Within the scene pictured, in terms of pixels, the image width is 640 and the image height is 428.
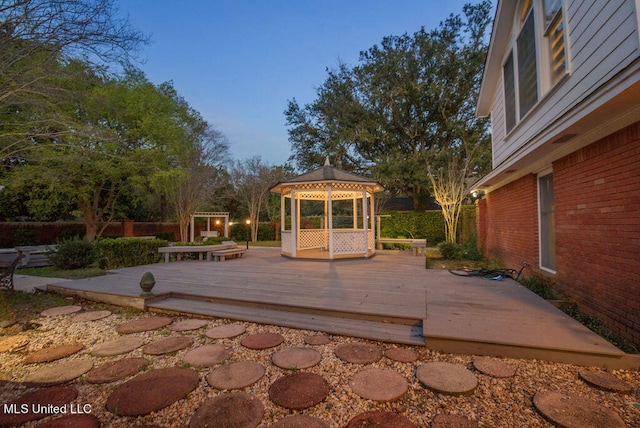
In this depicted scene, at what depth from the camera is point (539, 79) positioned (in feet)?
15.7

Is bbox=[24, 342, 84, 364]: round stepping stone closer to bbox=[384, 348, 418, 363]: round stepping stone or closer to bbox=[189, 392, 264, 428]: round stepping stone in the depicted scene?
bbox=[189, 392, 264, 428]: round stepping stone

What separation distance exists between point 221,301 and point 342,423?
3.07 metres

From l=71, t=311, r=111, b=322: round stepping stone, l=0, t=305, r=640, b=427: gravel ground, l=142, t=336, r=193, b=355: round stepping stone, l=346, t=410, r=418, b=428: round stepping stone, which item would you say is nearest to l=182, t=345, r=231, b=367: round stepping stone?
l=0, t=305, r=640, b=427: gravel ground

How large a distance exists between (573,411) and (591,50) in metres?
3.89

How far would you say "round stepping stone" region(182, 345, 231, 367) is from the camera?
2.79 meters

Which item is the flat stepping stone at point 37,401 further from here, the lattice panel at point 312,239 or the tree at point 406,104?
the tree at point 406,104

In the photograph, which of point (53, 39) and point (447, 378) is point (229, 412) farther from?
point (53, 39)

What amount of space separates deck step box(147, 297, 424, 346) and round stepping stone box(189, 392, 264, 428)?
56.7 inches

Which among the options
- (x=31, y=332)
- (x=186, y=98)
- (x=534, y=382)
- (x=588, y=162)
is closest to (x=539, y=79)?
(x=588, y=162)

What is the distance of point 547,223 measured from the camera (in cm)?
516

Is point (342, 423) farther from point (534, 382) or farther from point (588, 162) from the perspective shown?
point (588, 162)

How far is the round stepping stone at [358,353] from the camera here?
109 inches

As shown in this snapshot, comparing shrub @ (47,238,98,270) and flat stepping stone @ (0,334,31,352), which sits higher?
shrub @ (47,238,98,270)

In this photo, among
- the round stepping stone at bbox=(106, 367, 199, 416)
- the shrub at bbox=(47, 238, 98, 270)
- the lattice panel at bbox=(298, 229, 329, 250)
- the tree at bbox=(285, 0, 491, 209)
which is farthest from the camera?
the tree at bbox=(285, 0, 491, 209)
